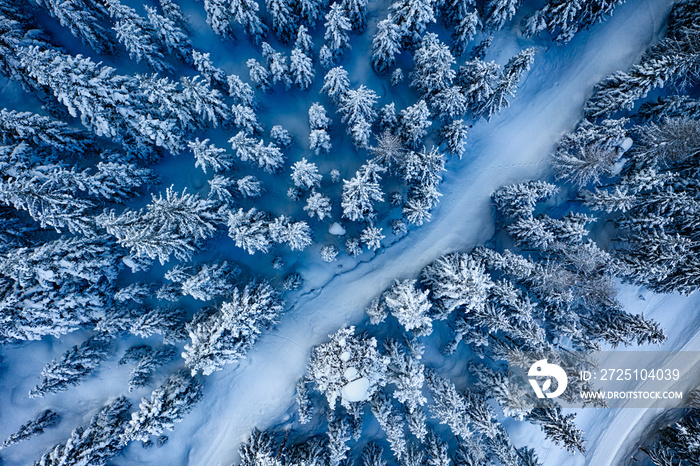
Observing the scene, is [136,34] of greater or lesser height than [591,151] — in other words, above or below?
above

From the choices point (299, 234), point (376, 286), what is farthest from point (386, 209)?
point (299, 234)

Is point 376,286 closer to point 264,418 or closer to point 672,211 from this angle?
point 264,418

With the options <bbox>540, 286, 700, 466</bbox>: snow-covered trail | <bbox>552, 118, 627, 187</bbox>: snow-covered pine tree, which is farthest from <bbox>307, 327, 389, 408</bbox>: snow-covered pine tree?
<bbox>540, 286, 700, 466</bbox>: snow-covered trail

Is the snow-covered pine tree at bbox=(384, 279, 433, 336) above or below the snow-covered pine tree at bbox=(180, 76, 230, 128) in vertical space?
below

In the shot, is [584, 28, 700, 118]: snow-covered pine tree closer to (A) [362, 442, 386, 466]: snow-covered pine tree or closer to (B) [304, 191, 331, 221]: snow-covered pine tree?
(B) [304, 191, 331, 221]: snow-covered pine tree

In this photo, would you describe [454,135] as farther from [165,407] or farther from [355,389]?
[165,407]

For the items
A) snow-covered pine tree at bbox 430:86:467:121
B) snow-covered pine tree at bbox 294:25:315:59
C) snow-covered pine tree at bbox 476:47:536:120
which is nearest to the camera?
snow-covered pine tree at bbox 430:86:467:121

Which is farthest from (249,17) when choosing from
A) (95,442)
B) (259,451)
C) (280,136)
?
(95,442)
